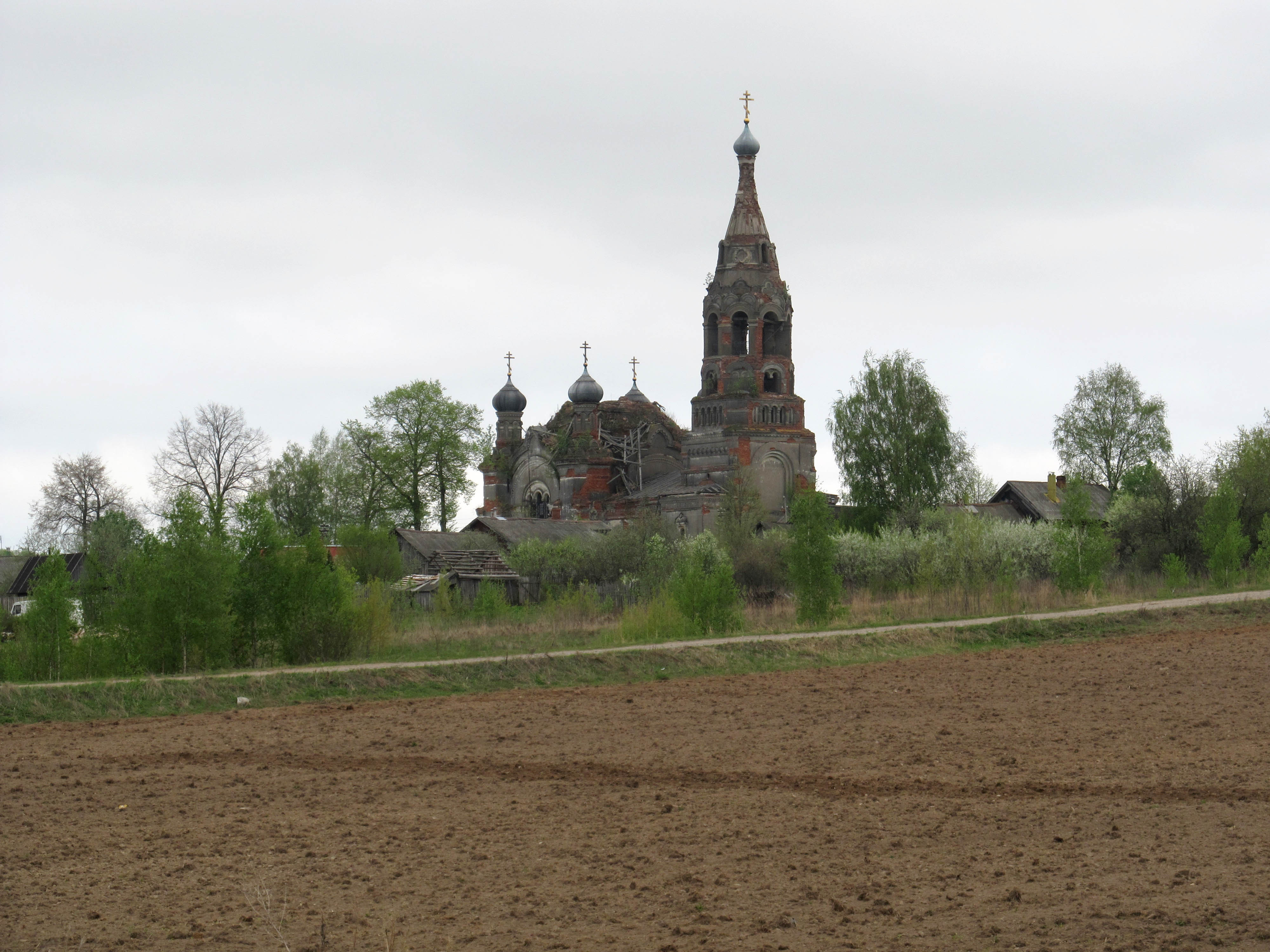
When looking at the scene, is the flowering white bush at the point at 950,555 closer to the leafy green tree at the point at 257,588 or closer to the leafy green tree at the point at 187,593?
the leafy green tree at the point at 257,588

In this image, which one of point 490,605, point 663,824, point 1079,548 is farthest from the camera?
point 490,605

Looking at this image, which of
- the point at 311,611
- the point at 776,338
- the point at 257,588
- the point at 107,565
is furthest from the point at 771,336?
the point at 257,588

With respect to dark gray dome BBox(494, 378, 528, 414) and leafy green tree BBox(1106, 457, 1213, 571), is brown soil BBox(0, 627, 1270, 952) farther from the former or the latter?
dark gray dome BBox(494, 378, 528, 414)

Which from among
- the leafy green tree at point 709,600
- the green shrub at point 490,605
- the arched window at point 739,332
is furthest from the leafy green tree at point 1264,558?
the arched window at point 739,332

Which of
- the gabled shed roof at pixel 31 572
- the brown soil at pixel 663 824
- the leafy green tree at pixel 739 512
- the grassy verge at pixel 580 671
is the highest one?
the leafy green tree at pixel 739 512

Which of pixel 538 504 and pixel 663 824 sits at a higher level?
pixel 538 504

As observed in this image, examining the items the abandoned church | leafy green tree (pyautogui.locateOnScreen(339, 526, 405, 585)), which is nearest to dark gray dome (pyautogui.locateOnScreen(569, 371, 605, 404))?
the abandoned church

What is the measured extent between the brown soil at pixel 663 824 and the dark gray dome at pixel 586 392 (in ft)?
162

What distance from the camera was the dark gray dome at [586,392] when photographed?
69.1 meters

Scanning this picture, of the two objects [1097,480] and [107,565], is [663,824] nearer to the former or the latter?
[107,565]

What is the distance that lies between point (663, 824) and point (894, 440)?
1807 inches

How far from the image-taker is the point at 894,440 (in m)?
56.8

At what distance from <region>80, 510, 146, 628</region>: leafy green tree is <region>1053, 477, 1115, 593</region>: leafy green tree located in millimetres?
20880

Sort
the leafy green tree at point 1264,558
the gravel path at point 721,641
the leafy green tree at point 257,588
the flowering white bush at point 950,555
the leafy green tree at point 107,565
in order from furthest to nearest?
1. the flowering white bush at point 950,555
2. the leafy green tree at point 1264,558
3. the leafy green tree at point 107,565
4. the leafy green tree at point 257,588
5. the gravel path at point 721,641
